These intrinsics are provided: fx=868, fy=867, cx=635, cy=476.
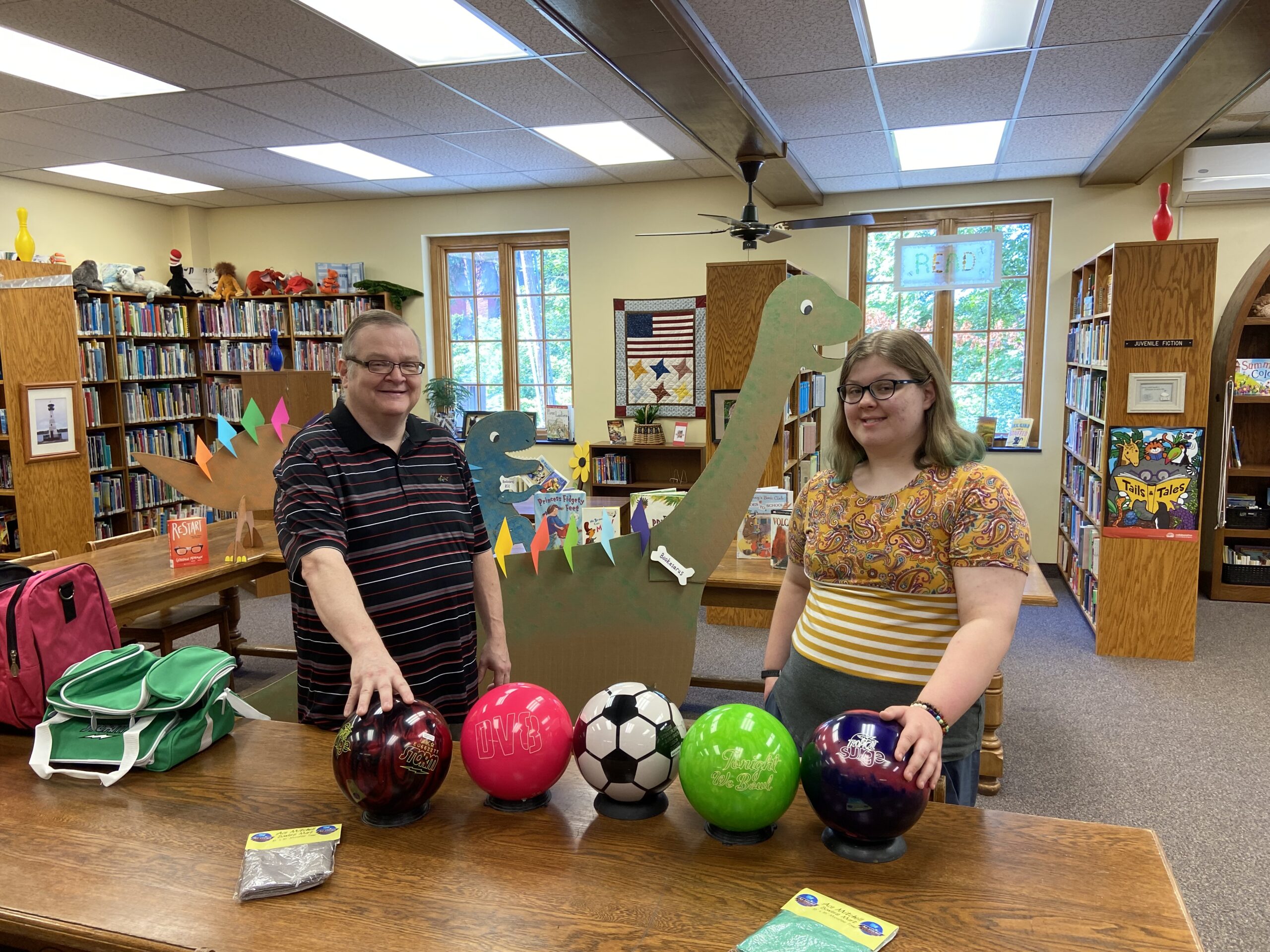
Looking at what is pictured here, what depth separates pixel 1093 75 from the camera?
157 inches

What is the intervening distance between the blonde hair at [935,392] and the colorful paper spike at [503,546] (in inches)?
52.3

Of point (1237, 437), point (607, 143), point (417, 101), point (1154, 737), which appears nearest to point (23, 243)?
point (417, 101)

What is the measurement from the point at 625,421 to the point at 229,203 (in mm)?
3868

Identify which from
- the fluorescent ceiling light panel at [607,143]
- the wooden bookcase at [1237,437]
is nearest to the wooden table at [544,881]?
the fluorescent ceiling light panel at [607,143]

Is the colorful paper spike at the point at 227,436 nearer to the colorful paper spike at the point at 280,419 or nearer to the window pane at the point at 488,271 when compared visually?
the colorful paper spike at the point at 280,419

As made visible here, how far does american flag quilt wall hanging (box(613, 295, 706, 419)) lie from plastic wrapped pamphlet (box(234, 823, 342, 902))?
5625 mm

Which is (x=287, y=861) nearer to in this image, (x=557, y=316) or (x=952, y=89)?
(x=952, y=89)

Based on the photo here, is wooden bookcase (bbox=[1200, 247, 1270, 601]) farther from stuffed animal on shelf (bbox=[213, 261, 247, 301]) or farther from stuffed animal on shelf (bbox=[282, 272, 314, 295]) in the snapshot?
stuffed animal on shelf (bbox=[213, 261, 247, 301])

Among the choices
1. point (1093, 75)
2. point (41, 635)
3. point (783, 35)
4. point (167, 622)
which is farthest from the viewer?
point (1093, 75)

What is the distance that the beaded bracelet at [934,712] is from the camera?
129 centimetres

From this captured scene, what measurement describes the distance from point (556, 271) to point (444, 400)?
56.0 inches

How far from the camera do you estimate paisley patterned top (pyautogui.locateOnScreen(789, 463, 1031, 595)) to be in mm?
1492

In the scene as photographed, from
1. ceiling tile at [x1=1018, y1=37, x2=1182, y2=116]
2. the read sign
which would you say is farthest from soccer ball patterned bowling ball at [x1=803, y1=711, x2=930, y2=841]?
the read sign

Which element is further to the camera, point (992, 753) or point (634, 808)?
point (992, 753)
